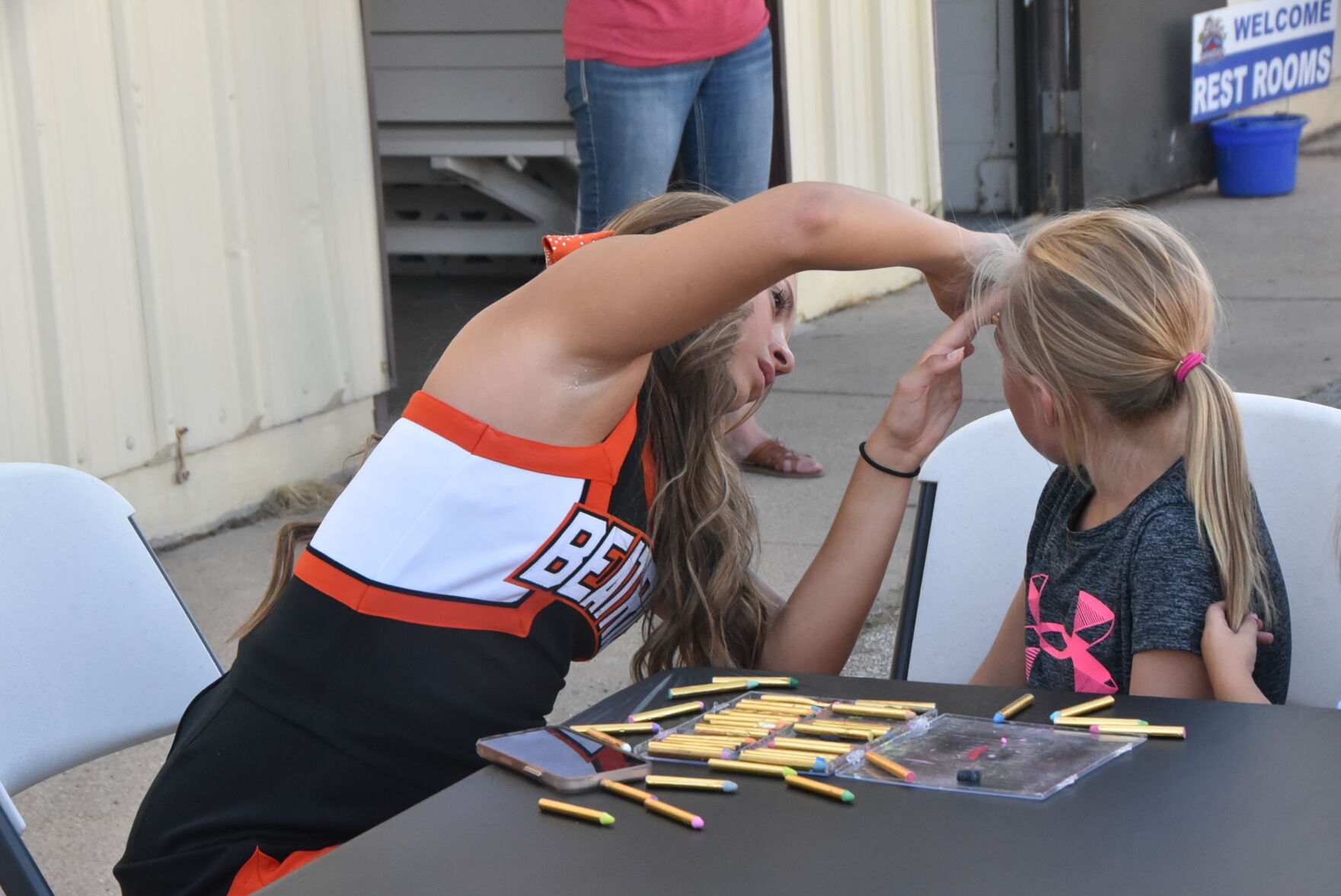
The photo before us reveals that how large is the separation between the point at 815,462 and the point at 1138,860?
3498mm

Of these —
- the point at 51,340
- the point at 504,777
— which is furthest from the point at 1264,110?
the point at 504,777

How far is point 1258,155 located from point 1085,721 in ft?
26.2

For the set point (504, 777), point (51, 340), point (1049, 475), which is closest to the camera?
point (504, 777)

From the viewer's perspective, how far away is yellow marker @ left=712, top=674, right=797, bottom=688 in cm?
141

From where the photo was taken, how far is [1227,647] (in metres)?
1.55

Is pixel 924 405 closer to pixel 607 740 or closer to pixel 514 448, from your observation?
pixel 514 448

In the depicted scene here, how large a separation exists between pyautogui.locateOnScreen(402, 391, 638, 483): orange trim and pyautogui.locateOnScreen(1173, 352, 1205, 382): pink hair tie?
2.06 ft

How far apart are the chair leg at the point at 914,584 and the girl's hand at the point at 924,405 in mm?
164

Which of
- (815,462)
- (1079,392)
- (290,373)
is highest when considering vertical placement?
(1079,392)

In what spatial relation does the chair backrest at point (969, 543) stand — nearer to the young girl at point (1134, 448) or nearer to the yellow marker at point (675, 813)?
the young girl at point (1134, 448)

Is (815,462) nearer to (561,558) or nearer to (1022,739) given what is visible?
(561,558)

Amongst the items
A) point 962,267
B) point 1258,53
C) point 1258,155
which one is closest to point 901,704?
point 962,267

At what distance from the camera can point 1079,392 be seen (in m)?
1.70

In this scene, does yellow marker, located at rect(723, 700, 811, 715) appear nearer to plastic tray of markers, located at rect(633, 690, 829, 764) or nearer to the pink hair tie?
plastic tray of markers, located at rect(633, 690, 829, 764)
